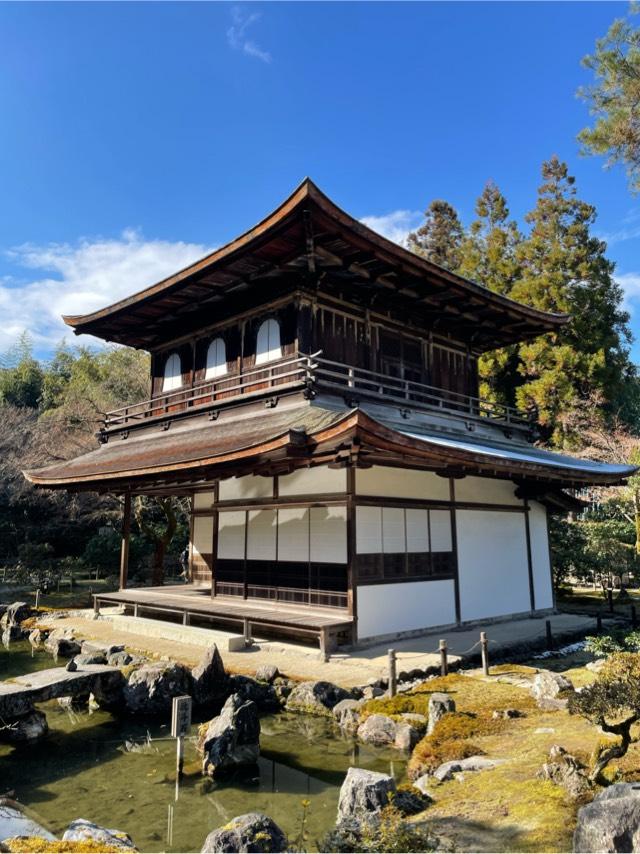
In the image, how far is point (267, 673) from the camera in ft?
31.7

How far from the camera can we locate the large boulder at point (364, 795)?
5.08 meters

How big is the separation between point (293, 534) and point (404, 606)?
2810 millimetres

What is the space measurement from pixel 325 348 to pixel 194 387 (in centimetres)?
430

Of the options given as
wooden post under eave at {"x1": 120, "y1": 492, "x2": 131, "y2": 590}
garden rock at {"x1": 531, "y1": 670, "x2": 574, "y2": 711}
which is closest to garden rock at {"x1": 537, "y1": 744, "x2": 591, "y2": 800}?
garden rock at {"x1": 531, "y1": 670, "x2": 574, "y2": 711}

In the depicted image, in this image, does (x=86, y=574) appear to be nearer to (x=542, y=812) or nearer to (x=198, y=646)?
(x=198, y=646)

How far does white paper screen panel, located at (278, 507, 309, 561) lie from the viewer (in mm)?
12797

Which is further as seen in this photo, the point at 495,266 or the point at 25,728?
the point at 495,266

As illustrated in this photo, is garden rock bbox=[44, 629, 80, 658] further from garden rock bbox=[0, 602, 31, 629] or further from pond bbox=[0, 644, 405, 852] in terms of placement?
pond bbox=[0, 644, 405, 852]

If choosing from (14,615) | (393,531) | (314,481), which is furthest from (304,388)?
(14,615)

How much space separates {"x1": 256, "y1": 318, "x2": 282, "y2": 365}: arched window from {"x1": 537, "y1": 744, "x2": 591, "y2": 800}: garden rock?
1058 cm

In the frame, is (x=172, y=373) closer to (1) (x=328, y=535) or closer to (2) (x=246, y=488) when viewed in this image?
(2) (x=246, y=488)

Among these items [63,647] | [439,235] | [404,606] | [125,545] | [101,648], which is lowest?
[63,647]

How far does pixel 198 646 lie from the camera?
12.6 m

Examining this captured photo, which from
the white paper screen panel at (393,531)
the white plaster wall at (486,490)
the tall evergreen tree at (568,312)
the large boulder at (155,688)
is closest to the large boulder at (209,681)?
the large boulder at (155,688)
